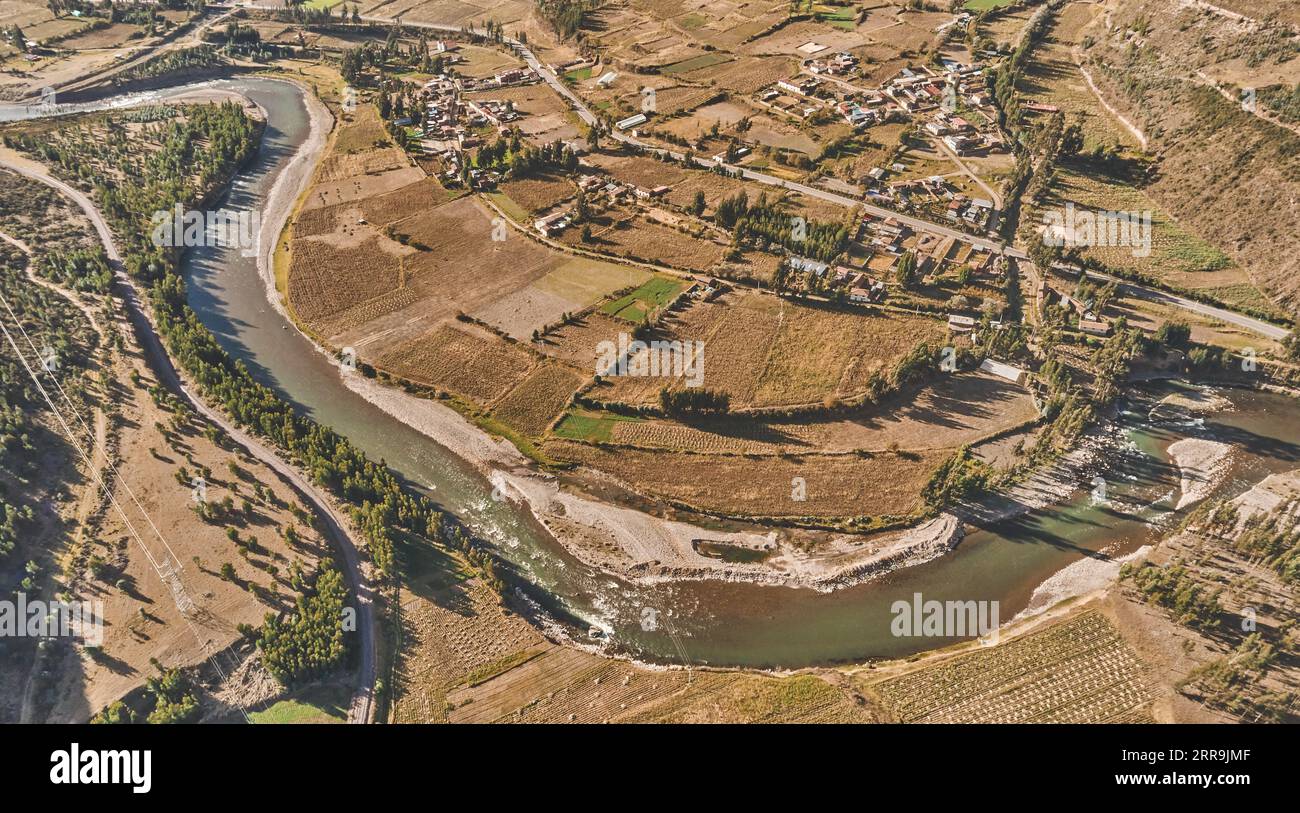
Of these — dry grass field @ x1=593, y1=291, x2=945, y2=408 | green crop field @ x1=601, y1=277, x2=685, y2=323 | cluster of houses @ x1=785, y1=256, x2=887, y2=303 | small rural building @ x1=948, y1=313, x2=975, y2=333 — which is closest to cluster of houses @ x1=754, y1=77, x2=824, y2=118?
cluster of houses @ x1=785, y1=256, x2=887, y2=303

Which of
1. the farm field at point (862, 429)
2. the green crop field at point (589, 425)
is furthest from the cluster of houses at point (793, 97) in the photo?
the green crop field at point (589, 425)

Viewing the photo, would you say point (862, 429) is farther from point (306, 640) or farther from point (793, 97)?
point (793, 97)

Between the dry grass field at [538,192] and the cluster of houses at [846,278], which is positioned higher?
the dry grass field at [538,192]

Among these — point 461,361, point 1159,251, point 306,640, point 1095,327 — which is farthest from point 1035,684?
point 1159,251

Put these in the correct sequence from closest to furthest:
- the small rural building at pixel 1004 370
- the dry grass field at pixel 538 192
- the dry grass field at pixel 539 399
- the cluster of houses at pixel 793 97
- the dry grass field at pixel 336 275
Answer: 1. the dry grass field at pixel 539 399
2. the small rural building at pixel 1004 370
3. the dry grass field at pixel 336 275
4. the dry grass field at pixel 538 192
5. the cluster of houses at pixel 793 97

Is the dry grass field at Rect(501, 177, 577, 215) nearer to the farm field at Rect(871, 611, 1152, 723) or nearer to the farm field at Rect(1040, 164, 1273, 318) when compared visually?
the farm field at Rect(1040, 164, 1273, 318)

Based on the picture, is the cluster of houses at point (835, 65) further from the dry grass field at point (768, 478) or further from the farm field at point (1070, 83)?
the dry grass field at point (768, 478)
